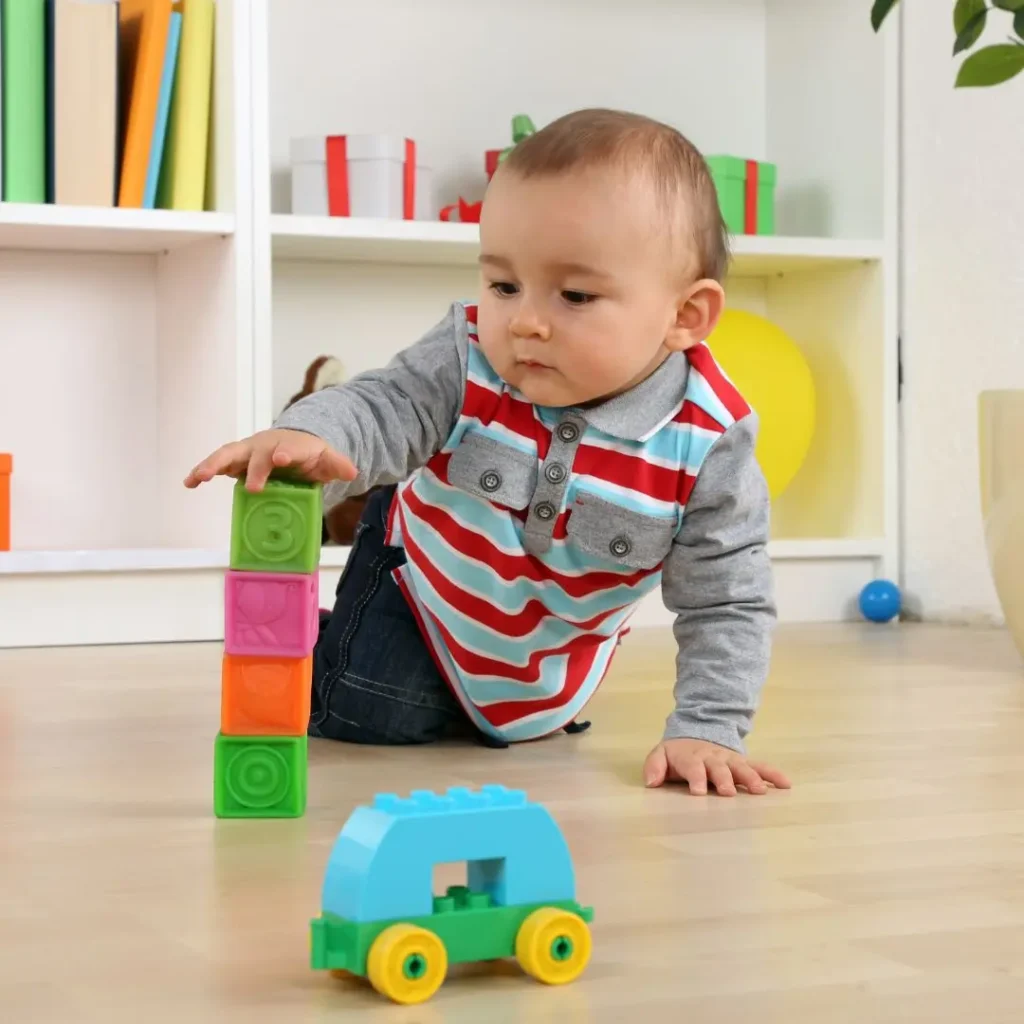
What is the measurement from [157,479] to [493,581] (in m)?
1.11

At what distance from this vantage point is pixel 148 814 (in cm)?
91

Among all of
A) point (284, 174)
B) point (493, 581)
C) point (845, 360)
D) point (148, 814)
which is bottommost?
point (148, 814)

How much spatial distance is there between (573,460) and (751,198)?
1156 millimetres

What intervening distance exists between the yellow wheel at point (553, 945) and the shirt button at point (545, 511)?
483mm

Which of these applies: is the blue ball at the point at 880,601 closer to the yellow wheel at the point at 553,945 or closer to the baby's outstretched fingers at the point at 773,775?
the baby's outstretched fingers at the point at 773,775

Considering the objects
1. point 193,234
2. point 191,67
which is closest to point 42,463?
point 193,234

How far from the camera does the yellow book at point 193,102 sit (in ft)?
6.10

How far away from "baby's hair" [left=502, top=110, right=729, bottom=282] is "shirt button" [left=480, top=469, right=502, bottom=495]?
19 cm

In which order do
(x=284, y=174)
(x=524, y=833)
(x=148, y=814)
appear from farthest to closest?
(x=284, y=174) → (x=148, y=814) → (x=524, y=833)

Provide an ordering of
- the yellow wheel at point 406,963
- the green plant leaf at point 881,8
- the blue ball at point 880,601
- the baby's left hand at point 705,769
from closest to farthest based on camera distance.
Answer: the yellow wheel at point 406,963 → the baby's left hand at point 705,769 → the green plant leaf at point 881,8 → the blue ball at point 880,601

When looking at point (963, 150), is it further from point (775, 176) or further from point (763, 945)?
point (763, 945)

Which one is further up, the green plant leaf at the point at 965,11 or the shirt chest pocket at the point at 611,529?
the green plant leaf at the point at 965,11

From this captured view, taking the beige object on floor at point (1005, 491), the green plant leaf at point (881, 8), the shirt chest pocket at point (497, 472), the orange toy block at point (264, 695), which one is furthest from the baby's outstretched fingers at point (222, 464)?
the beige object on floor at point (1005, 491)

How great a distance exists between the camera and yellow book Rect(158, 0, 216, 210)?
6.10 ft
